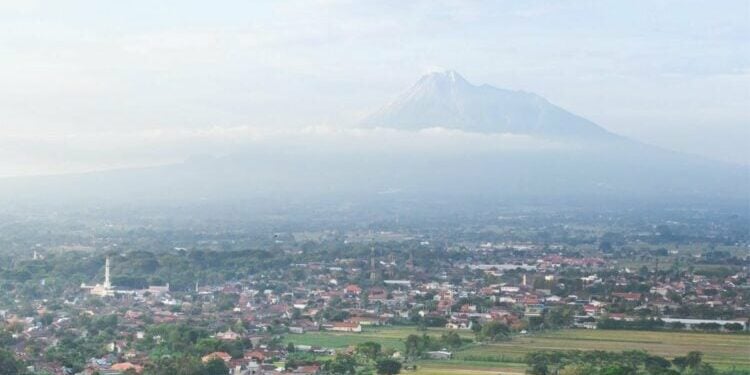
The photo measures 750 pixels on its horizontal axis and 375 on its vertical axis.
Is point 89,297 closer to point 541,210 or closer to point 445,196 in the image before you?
point 541,210

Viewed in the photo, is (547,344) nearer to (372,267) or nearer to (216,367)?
(216,367)

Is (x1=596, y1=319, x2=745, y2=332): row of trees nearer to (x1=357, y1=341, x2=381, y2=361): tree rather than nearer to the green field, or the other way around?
the green field

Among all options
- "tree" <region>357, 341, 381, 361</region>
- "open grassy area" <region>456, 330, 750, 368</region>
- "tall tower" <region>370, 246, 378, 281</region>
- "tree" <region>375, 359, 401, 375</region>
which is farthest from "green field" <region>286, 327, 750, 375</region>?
"tall tower" <region>370, 246, 378, 281</region>

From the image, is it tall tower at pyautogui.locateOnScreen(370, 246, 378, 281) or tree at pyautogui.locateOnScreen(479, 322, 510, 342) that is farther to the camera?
tall tower at pyautogui.locateOnScreen(370, 246, 378, 281)

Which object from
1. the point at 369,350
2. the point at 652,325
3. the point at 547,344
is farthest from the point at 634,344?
the point at 369,350

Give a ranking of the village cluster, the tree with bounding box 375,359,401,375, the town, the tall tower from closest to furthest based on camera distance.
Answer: the tree with bounding box 375,359,401,375 → the town → the village cluster → the tall tower

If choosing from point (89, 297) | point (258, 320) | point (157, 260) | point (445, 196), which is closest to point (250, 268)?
point (157, 260)

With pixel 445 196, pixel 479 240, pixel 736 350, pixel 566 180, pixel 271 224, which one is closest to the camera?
pixel 736 350
